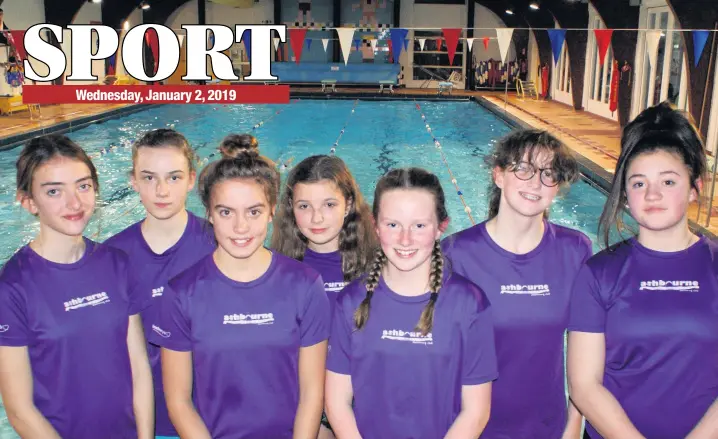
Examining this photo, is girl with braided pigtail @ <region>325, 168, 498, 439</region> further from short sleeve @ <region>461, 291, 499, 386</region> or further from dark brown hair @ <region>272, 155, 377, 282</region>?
dark brown hair @ <region>272, 155, 377, 282</region>

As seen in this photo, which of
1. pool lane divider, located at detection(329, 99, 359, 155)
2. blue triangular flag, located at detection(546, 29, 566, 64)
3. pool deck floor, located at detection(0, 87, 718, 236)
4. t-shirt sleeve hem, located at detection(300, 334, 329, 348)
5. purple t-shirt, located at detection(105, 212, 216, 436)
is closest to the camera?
t-shirt sleeve hem, located at detection(300, 334, 329, 348)

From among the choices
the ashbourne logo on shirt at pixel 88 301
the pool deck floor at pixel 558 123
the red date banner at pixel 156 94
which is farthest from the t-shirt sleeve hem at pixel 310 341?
the red date banner at pixel 156 94

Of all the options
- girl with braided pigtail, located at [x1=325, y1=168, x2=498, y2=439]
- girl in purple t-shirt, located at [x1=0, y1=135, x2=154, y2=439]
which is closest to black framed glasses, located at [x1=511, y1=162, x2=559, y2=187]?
girl with braided pigtail, located at [x1=325, y1=168, x2=498, y2=439]

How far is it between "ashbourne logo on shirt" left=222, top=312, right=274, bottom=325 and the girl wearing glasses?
0.55m

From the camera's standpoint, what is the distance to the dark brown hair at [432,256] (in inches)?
65.4

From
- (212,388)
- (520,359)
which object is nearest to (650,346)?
(520,359)

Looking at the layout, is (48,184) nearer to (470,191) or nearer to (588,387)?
(588,387)

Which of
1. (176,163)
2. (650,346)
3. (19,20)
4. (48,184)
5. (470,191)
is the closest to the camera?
(650,346)

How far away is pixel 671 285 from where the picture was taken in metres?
1.67

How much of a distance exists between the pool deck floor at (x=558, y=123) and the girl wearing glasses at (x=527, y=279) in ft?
12.8

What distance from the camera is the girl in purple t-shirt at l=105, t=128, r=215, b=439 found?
6.90ft

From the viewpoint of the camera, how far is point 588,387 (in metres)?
1.67

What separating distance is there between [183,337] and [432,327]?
2.13ft

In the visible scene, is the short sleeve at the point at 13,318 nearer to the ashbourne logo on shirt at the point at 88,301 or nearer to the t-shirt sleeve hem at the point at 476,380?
the ashbourne logo on shirt at the point at 88,301
